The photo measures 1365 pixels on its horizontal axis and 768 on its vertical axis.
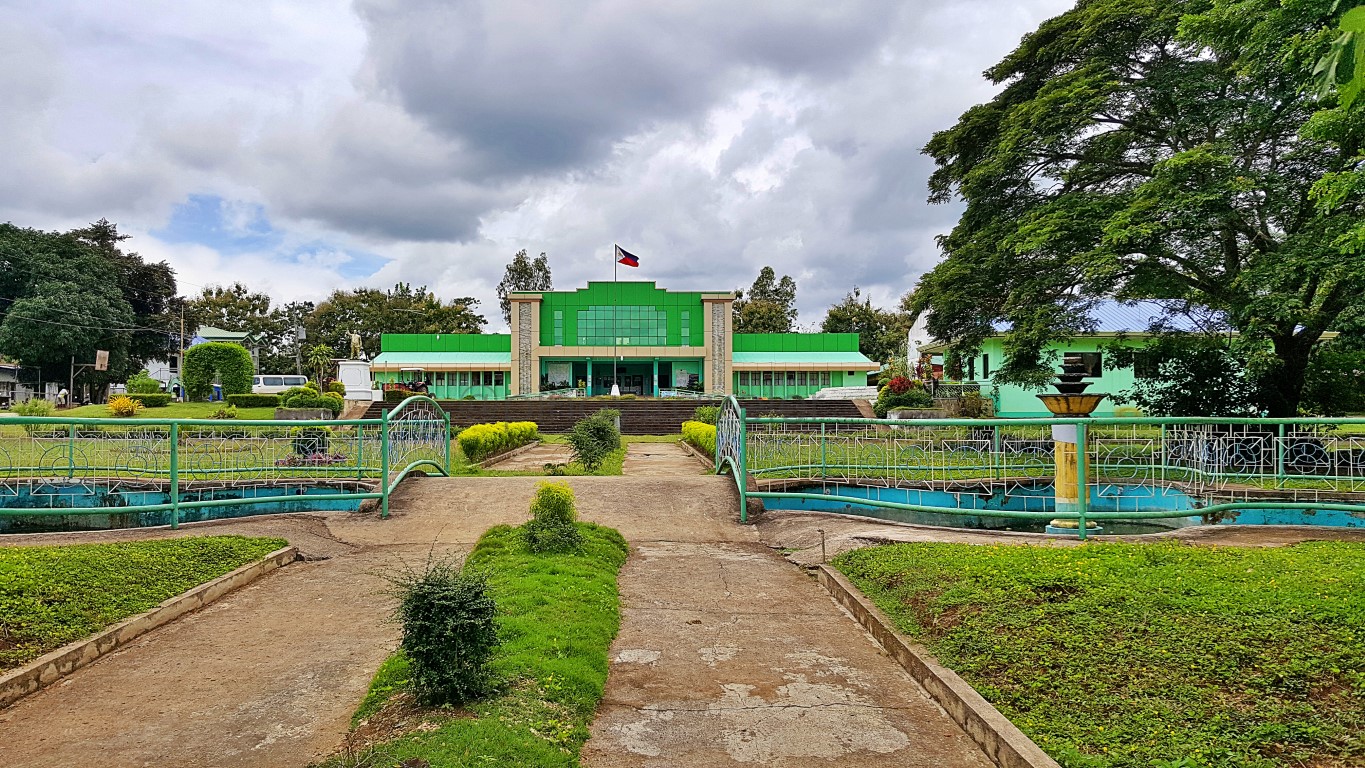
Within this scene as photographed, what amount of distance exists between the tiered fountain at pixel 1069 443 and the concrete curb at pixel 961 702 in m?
4.03

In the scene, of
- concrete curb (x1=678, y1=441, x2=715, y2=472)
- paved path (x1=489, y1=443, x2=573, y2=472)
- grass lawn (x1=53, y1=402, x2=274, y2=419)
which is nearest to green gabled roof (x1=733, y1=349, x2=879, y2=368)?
concrete curb (x1=678, y1=441, x2=715, y2=472)

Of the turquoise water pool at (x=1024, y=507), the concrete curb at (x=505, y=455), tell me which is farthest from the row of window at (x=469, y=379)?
the turquoise water pool at (x=1024, y=507)

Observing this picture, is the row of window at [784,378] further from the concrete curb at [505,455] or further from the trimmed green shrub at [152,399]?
the trimmed green shrub at [152,399]

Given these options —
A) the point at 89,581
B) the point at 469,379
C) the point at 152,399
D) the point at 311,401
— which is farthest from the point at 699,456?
the point at 469,379

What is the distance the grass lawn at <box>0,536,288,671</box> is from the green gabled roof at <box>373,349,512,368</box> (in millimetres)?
37370

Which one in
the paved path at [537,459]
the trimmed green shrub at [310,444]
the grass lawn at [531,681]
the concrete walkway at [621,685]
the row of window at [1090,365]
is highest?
the row of window at [1090,365]

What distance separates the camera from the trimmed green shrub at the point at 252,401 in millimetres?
28720

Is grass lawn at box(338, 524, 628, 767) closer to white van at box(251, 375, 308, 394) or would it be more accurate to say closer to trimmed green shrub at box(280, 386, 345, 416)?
trimmed green shrub at box(280, 386, 345, 416)

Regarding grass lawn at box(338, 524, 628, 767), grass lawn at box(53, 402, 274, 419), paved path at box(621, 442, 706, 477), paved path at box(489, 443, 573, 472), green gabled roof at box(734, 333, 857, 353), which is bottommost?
grass lawn at box(338, 524, 628, 767)

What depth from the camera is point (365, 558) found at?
7484 millimetres

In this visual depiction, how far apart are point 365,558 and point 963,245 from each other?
45.6 ft

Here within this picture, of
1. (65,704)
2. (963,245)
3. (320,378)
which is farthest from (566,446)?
(320,378)

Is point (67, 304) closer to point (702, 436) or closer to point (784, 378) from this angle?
point (784, 378)

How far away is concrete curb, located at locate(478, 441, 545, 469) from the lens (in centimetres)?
1566
